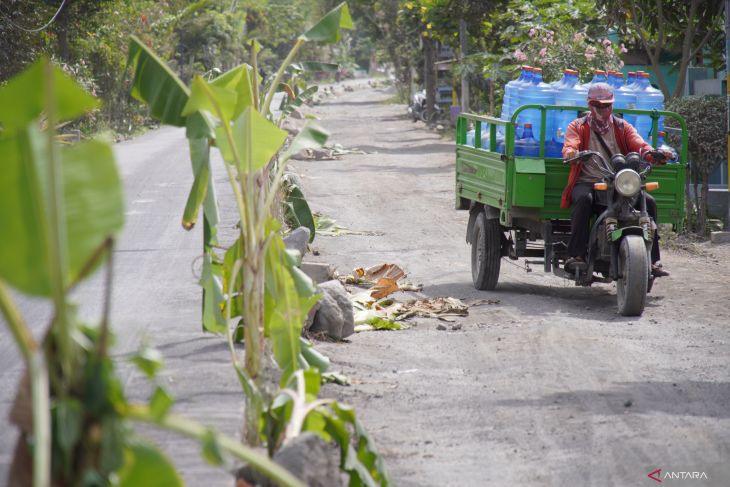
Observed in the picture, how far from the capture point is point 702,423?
5.81 m

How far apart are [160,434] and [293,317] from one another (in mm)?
1055

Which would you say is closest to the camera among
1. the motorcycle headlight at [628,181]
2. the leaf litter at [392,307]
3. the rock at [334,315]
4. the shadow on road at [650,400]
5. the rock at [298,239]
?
the shadow on road at [650,400]

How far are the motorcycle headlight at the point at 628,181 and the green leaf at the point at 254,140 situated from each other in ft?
14.5

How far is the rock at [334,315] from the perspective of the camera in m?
7.85

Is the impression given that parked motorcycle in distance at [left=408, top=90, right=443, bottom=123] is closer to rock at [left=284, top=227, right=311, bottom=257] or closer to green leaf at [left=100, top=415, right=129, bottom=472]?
rock at [left=284, top=227, right=311, bottom=257]

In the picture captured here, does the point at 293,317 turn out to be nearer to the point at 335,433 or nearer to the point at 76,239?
the point at 335,433

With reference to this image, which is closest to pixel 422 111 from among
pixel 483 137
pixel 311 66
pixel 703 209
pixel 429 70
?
pixel 429 70

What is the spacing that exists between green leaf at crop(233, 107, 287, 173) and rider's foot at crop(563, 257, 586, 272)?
466 cm

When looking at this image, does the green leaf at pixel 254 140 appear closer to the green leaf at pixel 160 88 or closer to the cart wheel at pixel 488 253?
the green leaf at pixel 160 88

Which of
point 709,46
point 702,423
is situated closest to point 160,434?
point 702,423

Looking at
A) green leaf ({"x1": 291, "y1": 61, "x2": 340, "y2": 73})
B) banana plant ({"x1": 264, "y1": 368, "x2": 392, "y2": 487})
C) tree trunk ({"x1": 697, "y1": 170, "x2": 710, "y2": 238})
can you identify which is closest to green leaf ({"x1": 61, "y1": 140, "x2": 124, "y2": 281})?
banana plant ({"x1": 264, "y1": 368, "x2": 392, "y2": 487})

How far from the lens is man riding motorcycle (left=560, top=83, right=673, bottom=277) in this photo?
356 inches

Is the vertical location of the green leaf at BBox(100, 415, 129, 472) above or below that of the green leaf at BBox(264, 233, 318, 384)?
above

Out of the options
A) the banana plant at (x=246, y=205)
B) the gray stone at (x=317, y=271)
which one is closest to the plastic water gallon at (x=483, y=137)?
the gray stone at (x=317, y=271)
